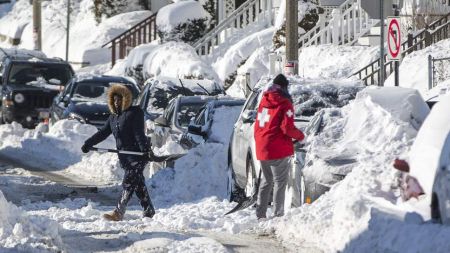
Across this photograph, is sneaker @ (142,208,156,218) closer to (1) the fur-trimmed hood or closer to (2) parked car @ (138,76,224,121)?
(1) the fur-trimmed hood

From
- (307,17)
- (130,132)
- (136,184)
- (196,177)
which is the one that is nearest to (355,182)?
(130,132)

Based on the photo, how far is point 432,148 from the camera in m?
9.96

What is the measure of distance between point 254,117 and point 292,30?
7.34 meters

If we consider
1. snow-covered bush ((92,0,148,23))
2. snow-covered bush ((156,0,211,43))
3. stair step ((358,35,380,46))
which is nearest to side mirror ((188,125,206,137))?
stair step ((358,35,380,46))

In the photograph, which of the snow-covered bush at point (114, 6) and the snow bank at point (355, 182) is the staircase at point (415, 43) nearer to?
the snow bank at point (355, 182)

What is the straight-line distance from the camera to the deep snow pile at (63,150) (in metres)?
22.6

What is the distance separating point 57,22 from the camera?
59.9 metres

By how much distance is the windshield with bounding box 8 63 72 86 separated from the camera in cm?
3164

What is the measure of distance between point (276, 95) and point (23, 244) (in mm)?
3343

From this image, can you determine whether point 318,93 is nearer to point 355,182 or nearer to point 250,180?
point 250,180

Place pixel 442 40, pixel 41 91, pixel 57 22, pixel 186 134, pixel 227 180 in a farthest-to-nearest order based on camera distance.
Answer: pixel 57 22, pixel 41 91, pixel 442 40, pixel 186 134, pixel 227 180

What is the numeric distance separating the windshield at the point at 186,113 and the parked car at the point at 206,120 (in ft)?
4.51

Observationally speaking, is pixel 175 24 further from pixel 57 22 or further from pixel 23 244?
pixel 23 244

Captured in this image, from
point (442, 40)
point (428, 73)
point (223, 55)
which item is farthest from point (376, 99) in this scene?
point (223, 55)
